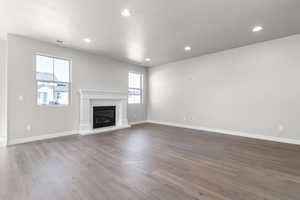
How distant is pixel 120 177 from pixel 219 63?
4.78 meters

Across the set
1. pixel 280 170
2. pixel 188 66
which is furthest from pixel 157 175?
pixel 188 66

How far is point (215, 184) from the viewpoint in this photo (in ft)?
6.37

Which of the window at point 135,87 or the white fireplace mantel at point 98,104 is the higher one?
the window at point 135,87

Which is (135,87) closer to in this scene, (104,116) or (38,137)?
(104,116)

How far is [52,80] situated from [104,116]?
214 cm

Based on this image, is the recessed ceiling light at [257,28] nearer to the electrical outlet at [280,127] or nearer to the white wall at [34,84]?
the electrical outlet at [280,127]

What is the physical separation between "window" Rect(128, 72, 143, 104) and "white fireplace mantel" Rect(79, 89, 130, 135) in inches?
22.7

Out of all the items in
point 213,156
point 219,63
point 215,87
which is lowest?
point 213,156

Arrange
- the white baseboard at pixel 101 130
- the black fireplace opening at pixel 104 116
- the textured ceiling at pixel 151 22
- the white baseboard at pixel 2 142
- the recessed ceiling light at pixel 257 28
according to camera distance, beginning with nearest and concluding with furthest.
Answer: the textured ceiling at pixel 151 22
the recessed ceiling light at pixel 257 28
the white baseboard at pixel 2 142
the white baseboard at pixel 101 130
the black fireplace opening at pixel 104 116

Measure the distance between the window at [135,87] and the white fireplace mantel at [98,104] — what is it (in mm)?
576

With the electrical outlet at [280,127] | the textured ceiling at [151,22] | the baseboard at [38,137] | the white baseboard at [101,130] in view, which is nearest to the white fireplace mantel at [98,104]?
the white baseboard at [101,130]

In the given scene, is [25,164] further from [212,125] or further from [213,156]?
[212,125]

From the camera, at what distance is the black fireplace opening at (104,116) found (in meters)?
5.28

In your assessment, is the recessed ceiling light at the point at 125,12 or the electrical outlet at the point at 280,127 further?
the electrical outlet at the point at 280,127
